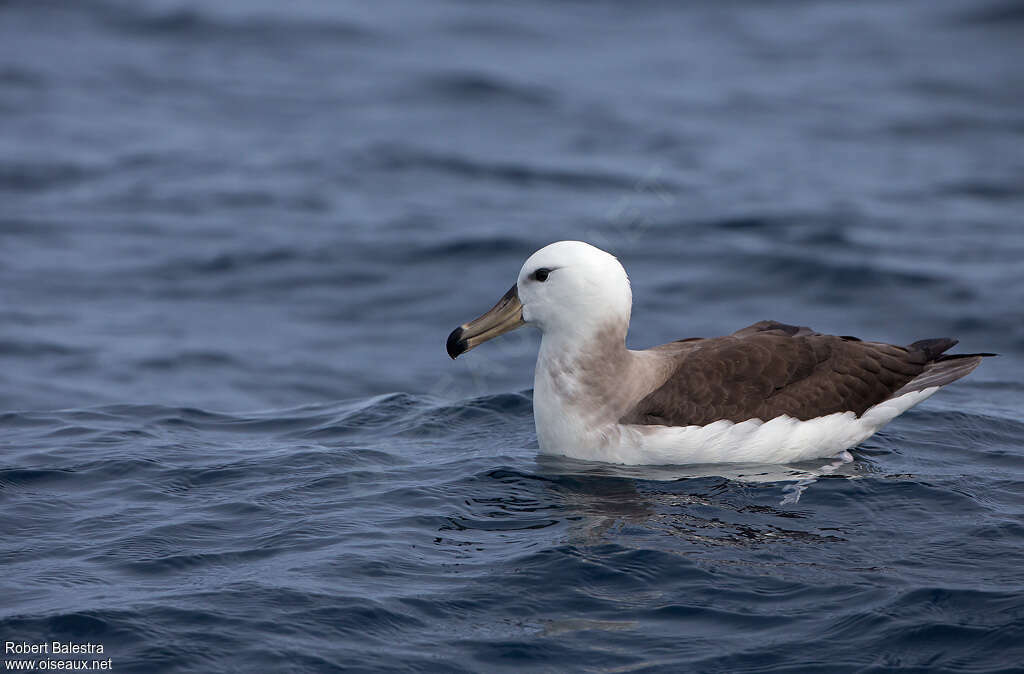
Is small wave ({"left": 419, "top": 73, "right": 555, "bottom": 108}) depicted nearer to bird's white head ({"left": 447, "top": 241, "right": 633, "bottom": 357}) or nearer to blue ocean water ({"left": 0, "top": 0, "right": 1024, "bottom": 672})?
blue ocean water ({"left": 0, "top": 0, "right": 1024, "bottom": 672})

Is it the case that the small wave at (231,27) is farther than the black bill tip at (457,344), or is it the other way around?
the small wave at (231,27)

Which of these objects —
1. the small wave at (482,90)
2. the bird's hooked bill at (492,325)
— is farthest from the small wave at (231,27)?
the bird's hooked bill at (492,325)

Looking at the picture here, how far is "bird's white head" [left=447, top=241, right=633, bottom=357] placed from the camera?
959 centimetres

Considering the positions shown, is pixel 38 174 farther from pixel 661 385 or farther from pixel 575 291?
pixel 661 385

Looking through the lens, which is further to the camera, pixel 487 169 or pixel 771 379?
pixel 487 169

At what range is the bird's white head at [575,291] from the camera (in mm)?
9594

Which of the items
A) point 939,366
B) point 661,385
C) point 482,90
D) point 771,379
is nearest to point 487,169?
point 482,90

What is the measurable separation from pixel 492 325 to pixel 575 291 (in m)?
0.75

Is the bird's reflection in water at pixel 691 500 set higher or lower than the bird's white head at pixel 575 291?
lower

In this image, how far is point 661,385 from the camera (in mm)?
9625

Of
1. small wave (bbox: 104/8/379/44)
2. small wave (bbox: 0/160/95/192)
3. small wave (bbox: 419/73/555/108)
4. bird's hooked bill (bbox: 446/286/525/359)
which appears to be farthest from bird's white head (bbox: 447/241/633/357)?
small wave (bbox: 104/8/379/44)

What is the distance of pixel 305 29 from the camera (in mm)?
28953

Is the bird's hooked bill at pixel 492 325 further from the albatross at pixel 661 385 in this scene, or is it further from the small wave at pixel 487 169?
the small wave at pixel 487 169

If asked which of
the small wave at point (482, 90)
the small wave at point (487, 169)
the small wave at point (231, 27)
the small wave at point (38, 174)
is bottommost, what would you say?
the small wave at point (38, 174)
